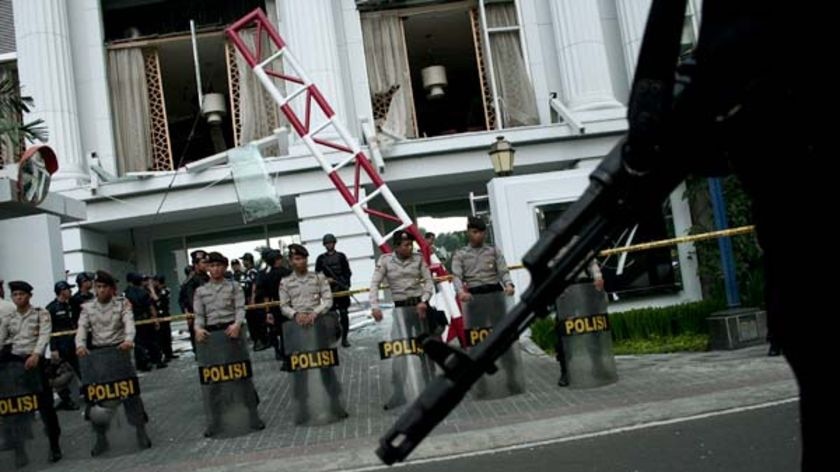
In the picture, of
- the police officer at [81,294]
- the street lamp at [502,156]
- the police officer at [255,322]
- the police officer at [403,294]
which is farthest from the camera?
the police officer at [255,322]

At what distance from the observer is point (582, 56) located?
17.8 meters

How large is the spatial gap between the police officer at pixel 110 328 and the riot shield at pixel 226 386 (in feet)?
2.33

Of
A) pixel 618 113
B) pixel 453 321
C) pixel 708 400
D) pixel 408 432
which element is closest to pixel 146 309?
pixel 453 321

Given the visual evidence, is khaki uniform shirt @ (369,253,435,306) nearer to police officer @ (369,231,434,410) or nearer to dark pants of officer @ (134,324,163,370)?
police officer @ (369,231,434,410)

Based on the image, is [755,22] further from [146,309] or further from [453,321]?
[146,309]

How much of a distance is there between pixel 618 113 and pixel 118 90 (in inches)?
462

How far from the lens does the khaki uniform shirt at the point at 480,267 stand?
9.26 m

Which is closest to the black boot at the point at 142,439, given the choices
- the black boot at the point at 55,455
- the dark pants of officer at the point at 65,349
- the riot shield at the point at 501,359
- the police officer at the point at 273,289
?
the black boot at the point at 55,455

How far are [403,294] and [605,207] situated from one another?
23.8 ft

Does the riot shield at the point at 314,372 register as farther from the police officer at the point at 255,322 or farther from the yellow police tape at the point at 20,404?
the police officer at the point at 255,322

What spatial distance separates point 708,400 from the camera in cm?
693

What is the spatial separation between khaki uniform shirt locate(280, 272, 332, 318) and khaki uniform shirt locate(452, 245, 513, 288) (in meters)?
1.62

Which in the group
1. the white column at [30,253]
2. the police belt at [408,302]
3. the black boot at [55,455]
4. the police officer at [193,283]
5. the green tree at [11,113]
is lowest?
→ the black boot at [55,455]

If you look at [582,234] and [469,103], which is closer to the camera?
[582,234]
